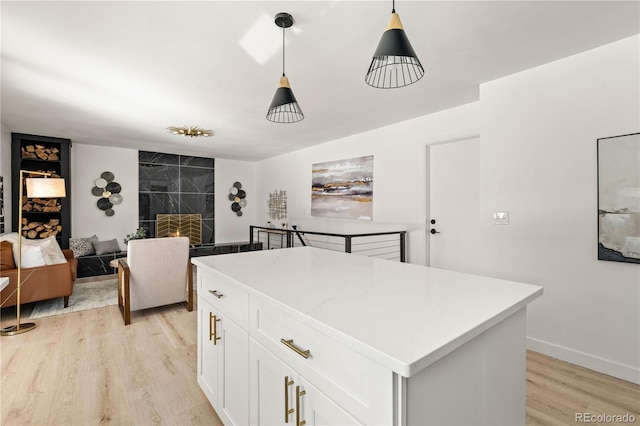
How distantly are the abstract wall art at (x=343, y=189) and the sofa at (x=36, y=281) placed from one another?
364cm

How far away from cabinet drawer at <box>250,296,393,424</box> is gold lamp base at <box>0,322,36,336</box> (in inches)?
125

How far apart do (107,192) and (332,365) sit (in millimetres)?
6618

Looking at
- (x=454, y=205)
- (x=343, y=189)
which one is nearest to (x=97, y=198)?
(x=343, y=189)

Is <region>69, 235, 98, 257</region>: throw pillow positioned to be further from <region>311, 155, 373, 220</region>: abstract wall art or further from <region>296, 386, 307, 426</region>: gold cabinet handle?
<region>296, 386, 307, 426</region>: gold cabinet handle

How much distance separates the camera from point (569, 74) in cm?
243

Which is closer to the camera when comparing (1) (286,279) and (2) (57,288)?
(1) (286,279)

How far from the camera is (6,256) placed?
10.5 ft

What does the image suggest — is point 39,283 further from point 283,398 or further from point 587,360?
point 587,360

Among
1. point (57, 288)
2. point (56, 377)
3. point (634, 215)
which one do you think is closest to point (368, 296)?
point (634, 215)

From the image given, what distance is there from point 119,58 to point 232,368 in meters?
2.43

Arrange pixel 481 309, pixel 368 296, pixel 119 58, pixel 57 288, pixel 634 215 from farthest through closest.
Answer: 1. pixel 57 288
2. pixel 119 58
3. pixel 634 215
4. pixel 368 296
5. pixel 481 309

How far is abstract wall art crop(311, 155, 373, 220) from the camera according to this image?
186 inches

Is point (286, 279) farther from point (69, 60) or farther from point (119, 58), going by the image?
point (69, 60)
